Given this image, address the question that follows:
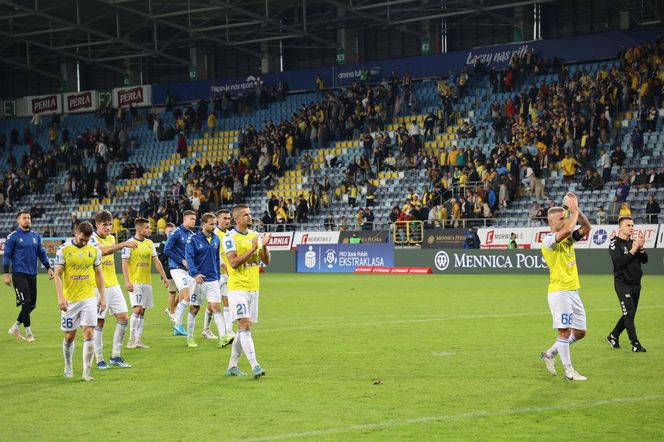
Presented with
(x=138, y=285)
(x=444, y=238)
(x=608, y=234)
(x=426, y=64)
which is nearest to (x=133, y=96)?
(x=426, y=64)

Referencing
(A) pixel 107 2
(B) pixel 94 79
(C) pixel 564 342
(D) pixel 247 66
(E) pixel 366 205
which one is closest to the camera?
(C) pixel 564 342

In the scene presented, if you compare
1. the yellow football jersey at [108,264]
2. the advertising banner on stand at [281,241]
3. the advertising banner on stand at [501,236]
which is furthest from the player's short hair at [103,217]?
the advertising banner on stand at [281,241]

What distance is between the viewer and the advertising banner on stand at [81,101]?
68.8m

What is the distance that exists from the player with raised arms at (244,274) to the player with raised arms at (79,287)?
1816mm

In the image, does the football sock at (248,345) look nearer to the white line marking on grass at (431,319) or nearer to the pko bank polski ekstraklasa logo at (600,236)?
the white line marking on grass at (431,319)

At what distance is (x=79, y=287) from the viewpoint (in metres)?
13.1

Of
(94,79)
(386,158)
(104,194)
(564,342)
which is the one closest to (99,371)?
(564,342)

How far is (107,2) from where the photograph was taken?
51.3m

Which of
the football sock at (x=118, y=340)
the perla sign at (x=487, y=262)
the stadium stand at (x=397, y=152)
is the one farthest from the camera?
the stadium stand at (x=397, y=152)

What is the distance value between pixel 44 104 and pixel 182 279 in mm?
55644

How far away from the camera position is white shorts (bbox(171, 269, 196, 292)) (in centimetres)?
1827

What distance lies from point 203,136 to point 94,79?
53.0 feet

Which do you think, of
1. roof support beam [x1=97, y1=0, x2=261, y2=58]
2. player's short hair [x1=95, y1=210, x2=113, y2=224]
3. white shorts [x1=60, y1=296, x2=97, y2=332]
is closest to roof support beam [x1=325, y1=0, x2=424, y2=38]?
roof support beam [x1=97, y1=0, x2=261, y2=58]

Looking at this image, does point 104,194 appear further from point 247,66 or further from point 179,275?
point 179,275
